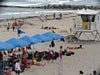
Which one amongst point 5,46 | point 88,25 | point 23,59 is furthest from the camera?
point 88,25

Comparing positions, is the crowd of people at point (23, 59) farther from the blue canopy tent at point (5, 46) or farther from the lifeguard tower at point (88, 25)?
the lifeguard tower at point (88, 25)

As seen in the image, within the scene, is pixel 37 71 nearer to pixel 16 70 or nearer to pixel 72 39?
pixel 16 70

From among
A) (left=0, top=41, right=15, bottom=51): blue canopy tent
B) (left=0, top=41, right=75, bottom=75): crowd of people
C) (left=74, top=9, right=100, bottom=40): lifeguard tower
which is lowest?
(left=74, top=9, right=100, bottom=40): lifeguard tower

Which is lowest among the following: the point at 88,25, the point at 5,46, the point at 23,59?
the point at 88,25

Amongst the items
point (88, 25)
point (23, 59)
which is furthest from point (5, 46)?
point (88, 25)

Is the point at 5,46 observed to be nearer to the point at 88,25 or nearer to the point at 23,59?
the point at 23,59

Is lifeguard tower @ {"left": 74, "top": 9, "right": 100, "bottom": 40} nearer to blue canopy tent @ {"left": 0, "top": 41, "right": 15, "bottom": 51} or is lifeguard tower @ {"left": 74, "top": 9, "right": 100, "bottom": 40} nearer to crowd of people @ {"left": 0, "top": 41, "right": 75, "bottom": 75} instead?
crowd of people @ {"left": 0, "top": 41, "right": 75, "bottom": 75}

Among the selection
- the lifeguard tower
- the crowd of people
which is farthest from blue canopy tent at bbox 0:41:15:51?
the lifeguard tower

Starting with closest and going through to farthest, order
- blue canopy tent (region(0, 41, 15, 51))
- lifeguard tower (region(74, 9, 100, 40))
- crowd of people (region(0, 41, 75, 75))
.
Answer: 1. blue canopy tent (region(0, 41, 15, 51))
2. crowd of people (region(0, 41, 75, 75))
3. lifeguard tower (region(74, 9, 100, 40))

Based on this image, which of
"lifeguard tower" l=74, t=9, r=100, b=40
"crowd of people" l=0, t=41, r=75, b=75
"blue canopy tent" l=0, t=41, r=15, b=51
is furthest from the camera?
"lifeguard tower" l=74, t=9, r=100, b=40

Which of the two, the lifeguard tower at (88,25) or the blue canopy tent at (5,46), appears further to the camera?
the lifeguard tower at (88,25)

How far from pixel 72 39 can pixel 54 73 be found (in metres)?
12.7

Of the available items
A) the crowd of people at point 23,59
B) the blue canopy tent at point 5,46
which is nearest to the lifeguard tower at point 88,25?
the crowd of people at point 23,59

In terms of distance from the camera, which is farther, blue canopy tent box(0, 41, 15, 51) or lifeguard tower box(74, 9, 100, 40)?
lifeguard tower box(74, 9, 100, 40)
